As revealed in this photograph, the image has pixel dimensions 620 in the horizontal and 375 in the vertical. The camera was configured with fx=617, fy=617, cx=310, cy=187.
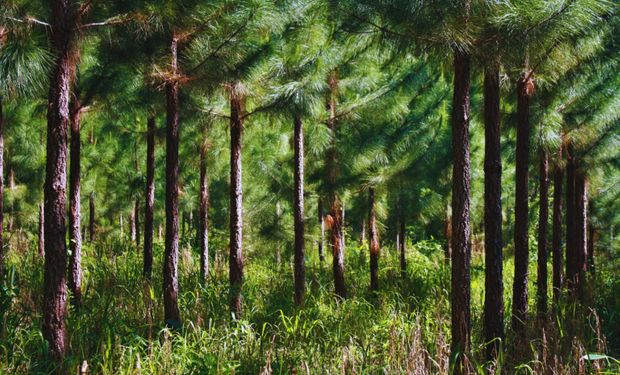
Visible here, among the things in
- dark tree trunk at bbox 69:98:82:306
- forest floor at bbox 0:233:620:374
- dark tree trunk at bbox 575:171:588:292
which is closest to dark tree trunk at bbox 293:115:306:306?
forest floor at bbox 0:233:620:374

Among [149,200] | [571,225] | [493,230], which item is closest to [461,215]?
[493,230]

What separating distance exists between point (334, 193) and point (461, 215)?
6.00m

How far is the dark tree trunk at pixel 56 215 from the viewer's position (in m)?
5.53

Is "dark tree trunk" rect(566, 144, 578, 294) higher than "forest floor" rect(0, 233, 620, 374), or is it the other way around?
"dark tree trunk" rect(566, 144, 578, 294)

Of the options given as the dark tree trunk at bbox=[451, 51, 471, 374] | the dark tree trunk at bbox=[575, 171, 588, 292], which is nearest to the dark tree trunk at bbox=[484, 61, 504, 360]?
the dark tree trunk at bbox=[451, 51, 471, 374]

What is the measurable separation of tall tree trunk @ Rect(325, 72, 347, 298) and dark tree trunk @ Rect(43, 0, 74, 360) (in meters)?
6.36

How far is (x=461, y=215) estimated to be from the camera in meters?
5.84

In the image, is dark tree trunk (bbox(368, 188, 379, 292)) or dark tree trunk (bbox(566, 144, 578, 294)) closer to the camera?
dark tree trunk (bbox(566, 144, 578, 294))

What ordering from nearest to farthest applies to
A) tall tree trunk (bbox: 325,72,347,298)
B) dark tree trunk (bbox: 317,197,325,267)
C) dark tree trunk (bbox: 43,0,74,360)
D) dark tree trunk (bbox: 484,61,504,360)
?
dark tree trunk (bbox: 43,0,74,360)
dark tree trunk (bbox: 484,61,504,360)
tall tree trunk (bbox: 325,72,347,298)
dark tree trunk (bbox: 317,197,325,267)

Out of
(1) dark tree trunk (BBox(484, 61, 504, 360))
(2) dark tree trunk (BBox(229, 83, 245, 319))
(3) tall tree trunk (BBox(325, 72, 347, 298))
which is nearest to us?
(1) dark tree trunk (BBox(484, 61, 504, 360))

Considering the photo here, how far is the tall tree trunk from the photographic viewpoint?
11477 millimetres

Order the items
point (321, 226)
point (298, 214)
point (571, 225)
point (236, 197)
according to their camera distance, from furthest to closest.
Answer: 1. point (321, 226)
2. point (571, 225)
3. point (298, 214)
4. point (236, 197)

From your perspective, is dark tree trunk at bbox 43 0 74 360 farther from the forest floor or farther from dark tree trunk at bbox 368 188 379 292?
dark tree trunk at bbox 368 188 379 292

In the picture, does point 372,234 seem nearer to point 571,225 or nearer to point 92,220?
point 571,225
